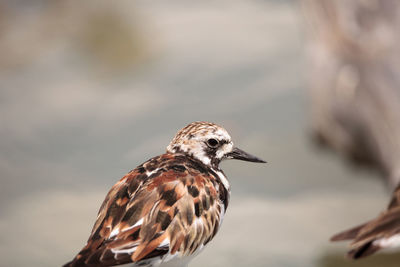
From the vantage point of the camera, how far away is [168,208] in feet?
5.08

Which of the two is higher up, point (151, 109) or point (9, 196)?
point (151, 109)

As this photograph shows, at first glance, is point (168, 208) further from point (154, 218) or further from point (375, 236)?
point (375, 236)

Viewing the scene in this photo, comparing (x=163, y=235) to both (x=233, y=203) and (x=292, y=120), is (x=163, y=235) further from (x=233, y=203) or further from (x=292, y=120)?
(x=292, y=120)

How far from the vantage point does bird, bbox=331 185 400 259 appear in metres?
1.61

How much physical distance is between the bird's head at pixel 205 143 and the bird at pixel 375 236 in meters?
0.32

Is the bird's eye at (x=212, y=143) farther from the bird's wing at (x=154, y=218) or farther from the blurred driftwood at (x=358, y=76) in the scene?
the blurred driftwood at (x=358, y=76)

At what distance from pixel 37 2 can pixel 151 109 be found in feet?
4.73

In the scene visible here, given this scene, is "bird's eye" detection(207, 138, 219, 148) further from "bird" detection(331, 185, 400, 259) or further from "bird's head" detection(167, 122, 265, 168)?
→ "bird" detection(331, 185, 400, 259)

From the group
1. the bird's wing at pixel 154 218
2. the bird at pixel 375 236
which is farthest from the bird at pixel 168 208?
the bird at pixel 375 236

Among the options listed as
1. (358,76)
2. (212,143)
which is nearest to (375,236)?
(212,143)

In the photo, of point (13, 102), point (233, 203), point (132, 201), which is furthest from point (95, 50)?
point (132, 201)

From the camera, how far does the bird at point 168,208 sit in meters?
1.48

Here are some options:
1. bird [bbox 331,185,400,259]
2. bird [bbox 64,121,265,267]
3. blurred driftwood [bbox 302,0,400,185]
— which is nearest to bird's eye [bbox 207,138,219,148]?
bird [bbox 64,121,265,267]

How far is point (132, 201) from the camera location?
1543 mm
